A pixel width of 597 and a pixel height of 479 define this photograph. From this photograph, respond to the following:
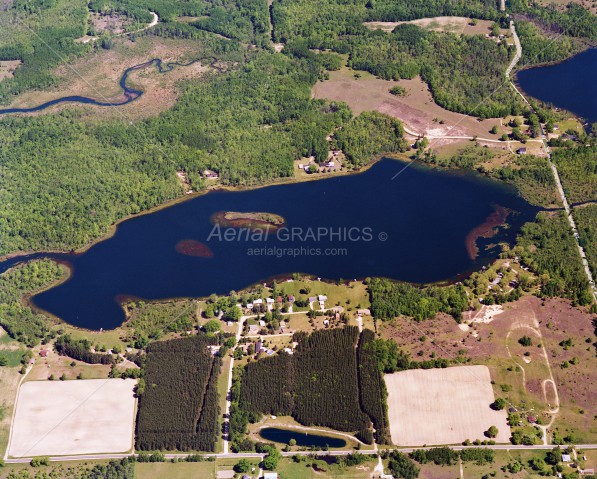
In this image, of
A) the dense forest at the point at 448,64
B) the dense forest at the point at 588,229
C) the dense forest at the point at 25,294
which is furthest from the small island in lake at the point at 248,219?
the dense forest at the point at 588,229

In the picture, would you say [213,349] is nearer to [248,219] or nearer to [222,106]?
[248,219]

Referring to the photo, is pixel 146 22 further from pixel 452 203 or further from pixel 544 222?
pixel 544 222

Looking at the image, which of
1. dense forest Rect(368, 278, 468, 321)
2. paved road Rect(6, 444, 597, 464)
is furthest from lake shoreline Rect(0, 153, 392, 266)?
paved road Rect(6, 444, 597, 464)

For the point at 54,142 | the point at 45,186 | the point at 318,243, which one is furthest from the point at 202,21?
the point at 318,243

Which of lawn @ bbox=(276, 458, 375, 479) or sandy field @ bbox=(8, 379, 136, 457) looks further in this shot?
sandy field @ bbox=(8, 379, 136, 457)

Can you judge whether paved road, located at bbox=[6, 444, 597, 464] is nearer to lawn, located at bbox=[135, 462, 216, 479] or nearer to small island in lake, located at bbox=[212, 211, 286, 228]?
lawn, located at bbox=[135, 462, 216, 479]
